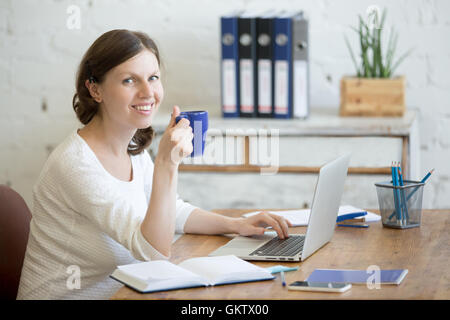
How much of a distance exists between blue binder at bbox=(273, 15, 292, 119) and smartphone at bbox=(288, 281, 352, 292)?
1.27 m

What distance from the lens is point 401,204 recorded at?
153cm

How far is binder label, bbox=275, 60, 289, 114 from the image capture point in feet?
7.64

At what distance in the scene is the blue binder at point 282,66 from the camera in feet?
7.55

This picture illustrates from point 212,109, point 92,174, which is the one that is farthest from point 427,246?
point 212,109

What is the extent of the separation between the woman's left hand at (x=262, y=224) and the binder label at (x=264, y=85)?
0.89 m

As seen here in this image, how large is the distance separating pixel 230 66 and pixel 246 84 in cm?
8

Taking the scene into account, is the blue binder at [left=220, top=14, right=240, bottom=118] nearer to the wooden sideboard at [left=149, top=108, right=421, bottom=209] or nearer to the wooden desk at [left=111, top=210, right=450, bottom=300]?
the wooden sideboard at [left=149, top=108, right=421, bottom=209]

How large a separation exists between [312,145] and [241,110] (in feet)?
1.00

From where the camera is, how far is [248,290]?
3.75 feet

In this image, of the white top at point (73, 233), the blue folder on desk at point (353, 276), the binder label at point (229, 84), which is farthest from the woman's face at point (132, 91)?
the binder label at point (229, 84)

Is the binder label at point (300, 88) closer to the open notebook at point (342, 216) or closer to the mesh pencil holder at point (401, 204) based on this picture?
the open notebook at point (342, 216)

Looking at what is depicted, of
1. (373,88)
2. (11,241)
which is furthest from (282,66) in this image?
(11,241)

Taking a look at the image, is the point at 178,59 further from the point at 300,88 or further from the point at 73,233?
the point at 73,233
